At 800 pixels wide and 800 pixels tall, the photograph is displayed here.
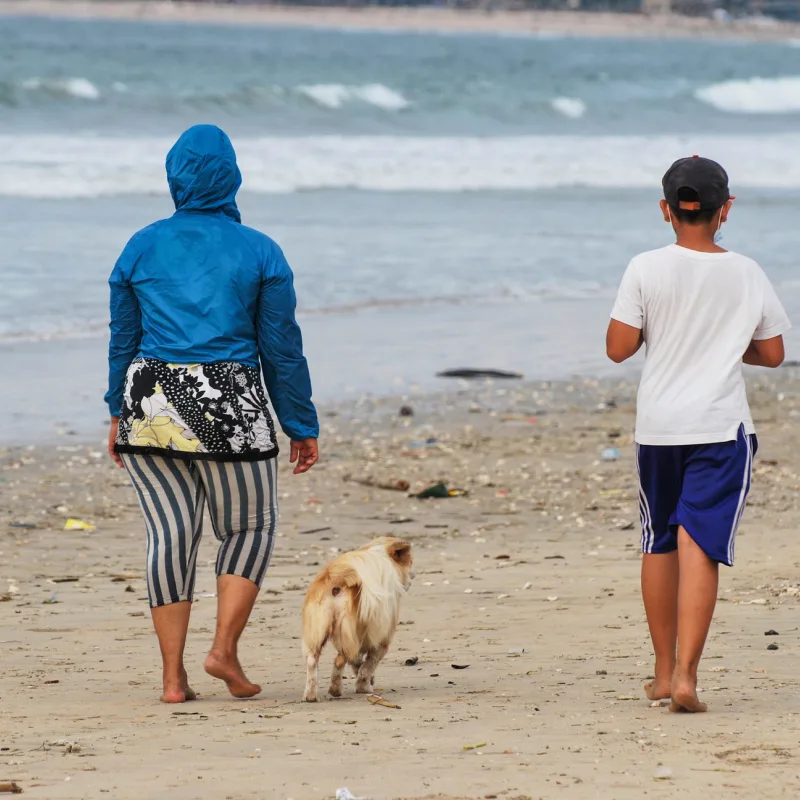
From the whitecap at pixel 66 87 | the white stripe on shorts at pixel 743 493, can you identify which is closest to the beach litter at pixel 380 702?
the white stripe on shorts at pixel 743 493

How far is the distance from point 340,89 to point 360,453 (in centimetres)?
3802

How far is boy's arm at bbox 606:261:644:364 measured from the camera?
12.7 feet

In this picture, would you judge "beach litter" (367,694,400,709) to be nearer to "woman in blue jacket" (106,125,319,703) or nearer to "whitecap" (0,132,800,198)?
"woman in blue jacket" (106,125,319,703)

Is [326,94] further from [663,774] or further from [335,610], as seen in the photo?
[663,774]

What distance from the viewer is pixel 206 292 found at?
408 centimetres

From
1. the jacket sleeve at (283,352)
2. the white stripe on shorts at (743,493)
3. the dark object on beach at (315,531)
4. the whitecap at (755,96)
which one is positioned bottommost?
the dark object on beach at (315,531)

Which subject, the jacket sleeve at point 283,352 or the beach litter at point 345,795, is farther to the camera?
the jacket sleeve at point 283,352

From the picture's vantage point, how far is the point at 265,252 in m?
4.17

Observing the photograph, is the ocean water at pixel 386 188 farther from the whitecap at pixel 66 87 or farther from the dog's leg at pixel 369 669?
the dog's leg at pixel 369 669

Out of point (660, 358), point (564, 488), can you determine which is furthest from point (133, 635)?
point (564, 488)

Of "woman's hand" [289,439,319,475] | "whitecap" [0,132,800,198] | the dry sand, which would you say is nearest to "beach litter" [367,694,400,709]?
the dry sand

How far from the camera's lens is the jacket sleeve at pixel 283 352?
4.14 meters

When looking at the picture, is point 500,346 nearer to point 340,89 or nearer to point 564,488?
point 564,488

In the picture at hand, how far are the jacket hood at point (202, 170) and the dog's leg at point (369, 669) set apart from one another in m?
1.40
